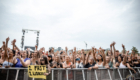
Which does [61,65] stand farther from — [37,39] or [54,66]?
[37,39]

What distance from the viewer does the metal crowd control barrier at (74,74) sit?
452 centimetres

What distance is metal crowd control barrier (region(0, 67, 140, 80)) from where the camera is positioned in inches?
178

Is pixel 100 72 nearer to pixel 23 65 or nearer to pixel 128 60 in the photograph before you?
pixel 128 60

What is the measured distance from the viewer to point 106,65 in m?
→ 5.75

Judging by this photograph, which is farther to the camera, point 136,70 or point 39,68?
point 136,70

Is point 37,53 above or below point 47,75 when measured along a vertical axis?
above

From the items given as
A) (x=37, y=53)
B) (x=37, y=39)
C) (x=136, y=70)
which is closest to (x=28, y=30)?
(x=37, y=39)

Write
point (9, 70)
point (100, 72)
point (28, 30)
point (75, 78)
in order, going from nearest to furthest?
point (9, 70), point (75, 78), point (100, 72), point (28, 30)

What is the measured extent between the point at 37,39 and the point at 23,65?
1963cm

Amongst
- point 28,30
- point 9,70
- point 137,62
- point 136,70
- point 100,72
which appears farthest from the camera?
point 28,30

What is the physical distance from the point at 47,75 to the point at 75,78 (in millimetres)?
1162

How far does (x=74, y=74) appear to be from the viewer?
5082 mm

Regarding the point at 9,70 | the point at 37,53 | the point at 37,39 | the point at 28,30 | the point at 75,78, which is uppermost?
the point at 28,30

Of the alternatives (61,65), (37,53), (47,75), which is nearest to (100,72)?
(61,65)
